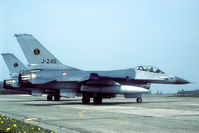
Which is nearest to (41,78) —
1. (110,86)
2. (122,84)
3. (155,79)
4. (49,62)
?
(49,62)

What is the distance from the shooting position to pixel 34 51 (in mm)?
21453

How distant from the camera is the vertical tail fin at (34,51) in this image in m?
21.4

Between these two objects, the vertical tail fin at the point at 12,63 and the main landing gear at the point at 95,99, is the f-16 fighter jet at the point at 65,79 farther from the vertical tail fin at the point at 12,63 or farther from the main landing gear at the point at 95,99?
the vertical tail fin at the point at 12,63

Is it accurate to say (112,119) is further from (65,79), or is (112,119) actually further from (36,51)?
(36,51)

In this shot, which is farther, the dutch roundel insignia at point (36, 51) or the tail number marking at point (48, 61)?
the tail number marking at point (48, 61)

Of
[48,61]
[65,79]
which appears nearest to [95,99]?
[65,79]

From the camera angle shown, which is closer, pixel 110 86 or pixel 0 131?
pixel 0 131

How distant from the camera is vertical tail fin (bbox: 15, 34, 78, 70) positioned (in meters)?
21.4

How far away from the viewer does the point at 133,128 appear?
325 inches

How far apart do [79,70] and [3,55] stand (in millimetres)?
14937

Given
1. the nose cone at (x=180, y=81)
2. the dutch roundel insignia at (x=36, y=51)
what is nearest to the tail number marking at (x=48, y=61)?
the dutch roundel insignia at (x=36, y=51)

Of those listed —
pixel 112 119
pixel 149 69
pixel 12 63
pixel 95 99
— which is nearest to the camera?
pixel 112 119

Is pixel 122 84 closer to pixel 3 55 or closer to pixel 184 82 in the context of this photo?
pixel 184 82

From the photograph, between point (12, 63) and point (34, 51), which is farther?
point (12, 63)
